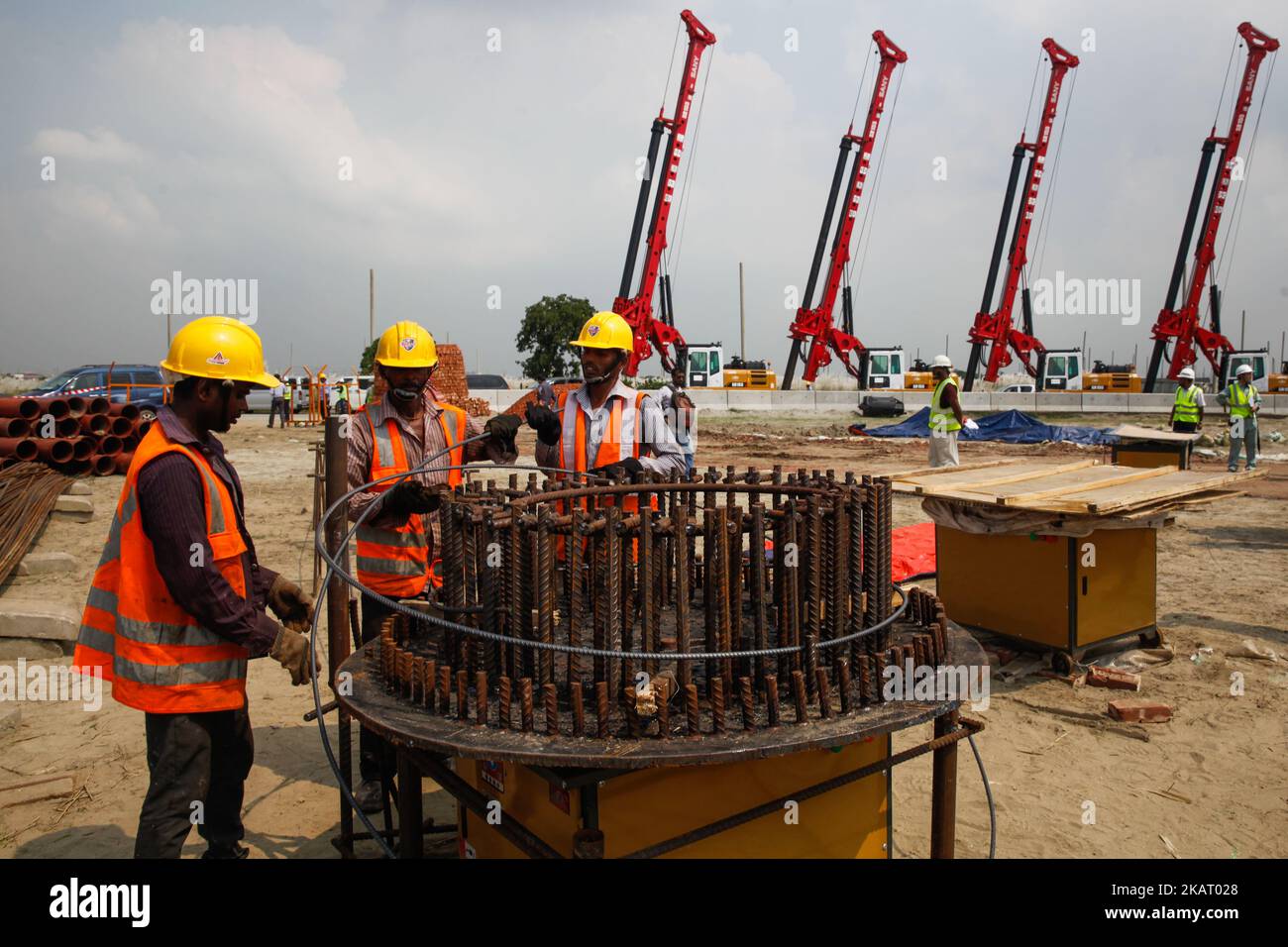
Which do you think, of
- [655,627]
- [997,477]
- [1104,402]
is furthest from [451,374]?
[1104,402]

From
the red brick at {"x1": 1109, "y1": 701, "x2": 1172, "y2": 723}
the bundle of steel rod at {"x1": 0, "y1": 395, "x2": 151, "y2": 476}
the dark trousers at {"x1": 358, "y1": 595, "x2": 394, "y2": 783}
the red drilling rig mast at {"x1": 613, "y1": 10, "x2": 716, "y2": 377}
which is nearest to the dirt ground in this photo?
the red brick at {"x1": 1109, "y1": 701, "x2": 1172, "y2": 723}

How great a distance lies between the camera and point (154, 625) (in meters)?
2.76

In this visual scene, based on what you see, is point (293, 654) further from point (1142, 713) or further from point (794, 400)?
point (794, 400)

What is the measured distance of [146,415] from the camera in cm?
1523

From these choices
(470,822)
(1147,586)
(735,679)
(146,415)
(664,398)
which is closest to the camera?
(735,679)

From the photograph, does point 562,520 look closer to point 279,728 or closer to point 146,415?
point 279,728

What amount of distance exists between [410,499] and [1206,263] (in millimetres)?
35470

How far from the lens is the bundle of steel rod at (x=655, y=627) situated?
234 centimetres

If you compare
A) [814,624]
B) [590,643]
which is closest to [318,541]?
[590,643]

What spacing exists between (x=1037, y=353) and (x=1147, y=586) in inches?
1200

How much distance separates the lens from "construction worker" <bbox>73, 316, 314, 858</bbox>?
8.76 ft

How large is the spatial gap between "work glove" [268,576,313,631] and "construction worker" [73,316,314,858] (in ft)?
0.79

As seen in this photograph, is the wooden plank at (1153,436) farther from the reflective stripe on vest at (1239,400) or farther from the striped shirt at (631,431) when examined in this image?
the striped shirt at (631,431)

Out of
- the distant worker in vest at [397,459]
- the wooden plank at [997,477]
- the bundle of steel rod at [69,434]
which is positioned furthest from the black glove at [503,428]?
the bundle of steel rod at [69,434]
